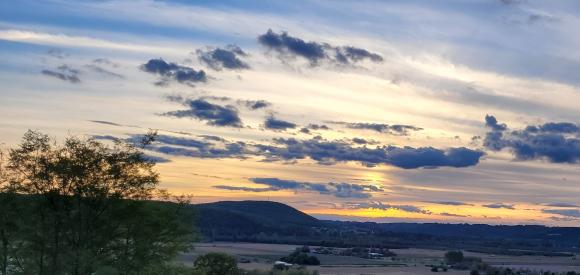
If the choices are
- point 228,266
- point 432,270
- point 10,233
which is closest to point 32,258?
point 10,233

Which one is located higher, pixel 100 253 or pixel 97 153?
pixel 97 153

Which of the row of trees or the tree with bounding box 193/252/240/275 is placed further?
the tree with bounding box 193/252/240/275

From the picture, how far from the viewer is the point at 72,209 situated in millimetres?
44031

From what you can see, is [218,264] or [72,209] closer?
[72,209]

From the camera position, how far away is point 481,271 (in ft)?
545

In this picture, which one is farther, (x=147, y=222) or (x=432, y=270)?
(x=432, y=270)

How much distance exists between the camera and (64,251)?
43500 millimetres

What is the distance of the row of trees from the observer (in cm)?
4369

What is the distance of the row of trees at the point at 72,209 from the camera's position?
143 ft

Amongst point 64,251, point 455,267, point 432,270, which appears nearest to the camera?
point 64,251

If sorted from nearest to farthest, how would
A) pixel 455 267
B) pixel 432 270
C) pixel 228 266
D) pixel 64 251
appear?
pixel 64 251 < pixel 228 266 < pixel 432 270 < pixel 455 267

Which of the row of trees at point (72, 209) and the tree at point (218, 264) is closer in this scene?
the row of trees at point (72, 209)

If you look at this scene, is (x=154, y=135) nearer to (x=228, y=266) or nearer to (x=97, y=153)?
(x=97, y=153)

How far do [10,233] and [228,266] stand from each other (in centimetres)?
5487
